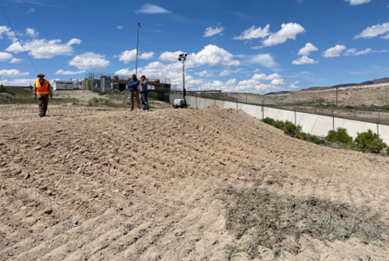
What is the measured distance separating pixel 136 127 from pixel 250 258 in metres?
6.25

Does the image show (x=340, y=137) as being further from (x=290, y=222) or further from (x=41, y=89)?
(x=41, y=89)

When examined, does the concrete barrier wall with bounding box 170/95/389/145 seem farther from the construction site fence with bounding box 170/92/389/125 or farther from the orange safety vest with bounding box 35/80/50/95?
the orange safety vest with bounding box 35/80/50/95

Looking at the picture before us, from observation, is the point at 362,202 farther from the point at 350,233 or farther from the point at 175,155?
the point at 175,155

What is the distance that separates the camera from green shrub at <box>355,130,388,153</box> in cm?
1825

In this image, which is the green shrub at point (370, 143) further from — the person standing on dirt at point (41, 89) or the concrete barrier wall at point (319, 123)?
the person standing on dirt at point (41, 89)

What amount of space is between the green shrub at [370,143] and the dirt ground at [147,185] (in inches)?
351

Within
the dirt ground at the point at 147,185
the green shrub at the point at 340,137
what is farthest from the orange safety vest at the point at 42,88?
the green shrub at the point at 340,137

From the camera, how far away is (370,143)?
18.8 metres

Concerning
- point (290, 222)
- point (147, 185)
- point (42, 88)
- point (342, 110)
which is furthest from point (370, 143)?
point (42, 88)

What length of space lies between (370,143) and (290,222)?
56.1ft

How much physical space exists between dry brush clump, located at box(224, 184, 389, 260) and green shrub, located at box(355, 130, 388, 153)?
1465 cm

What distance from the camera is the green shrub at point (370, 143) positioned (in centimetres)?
1825

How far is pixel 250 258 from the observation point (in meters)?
3.87

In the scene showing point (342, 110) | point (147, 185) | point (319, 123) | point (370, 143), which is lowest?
point (370, 143)
